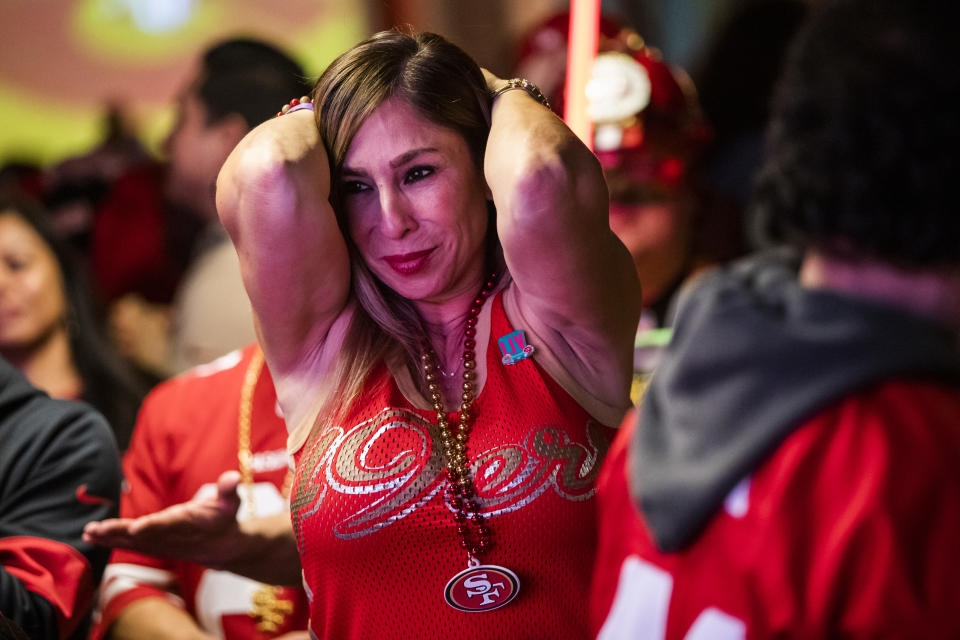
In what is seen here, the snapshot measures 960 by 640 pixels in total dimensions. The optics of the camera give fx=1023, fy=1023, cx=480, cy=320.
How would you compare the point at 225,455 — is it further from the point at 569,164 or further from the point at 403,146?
the point at 569,164

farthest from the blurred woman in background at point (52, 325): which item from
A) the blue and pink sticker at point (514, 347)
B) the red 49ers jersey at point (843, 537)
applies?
the red 49ers jersey at point (843, 537)

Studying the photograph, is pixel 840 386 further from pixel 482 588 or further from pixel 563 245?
pixel 482 588

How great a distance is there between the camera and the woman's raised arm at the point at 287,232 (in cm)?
118

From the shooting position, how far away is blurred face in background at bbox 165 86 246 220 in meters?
2.15

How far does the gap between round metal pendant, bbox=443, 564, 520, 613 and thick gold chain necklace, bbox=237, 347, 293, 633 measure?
1.61 ft

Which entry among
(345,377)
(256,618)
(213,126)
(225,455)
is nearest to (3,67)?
(213,126)

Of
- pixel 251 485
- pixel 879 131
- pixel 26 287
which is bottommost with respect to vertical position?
pixel 251 485

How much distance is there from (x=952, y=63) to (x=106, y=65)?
3438 millimetres

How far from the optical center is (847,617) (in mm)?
761

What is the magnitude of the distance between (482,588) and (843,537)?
548 mm

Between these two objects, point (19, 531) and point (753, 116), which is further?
point (753, 116)

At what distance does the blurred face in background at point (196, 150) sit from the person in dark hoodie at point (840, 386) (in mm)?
1335

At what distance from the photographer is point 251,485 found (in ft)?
5.68

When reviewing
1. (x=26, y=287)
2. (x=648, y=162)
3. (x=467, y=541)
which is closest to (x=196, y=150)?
(x=26, y=287)
